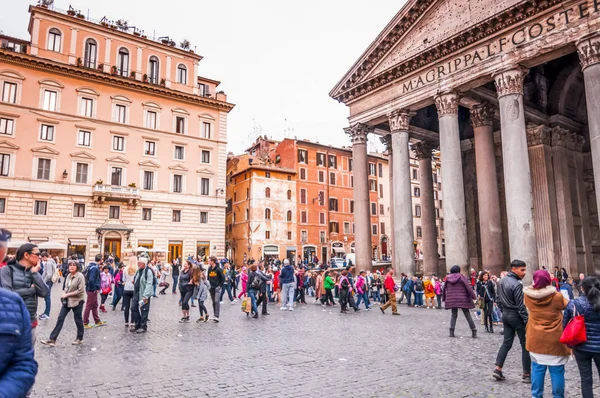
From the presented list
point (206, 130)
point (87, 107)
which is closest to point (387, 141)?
point (206, 130)

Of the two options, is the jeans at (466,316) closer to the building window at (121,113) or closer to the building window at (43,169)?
the building window at (43,169)

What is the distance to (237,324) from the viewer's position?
33.0 feet

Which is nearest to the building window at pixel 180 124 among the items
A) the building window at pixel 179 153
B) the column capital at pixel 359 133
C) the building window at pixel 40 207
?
the building window at pixel 179 153

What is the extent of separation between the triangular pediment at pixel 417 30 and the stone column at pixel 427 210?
5.85 metres

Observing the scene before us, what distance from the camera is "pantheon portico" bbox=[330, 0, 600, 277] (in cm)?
1289

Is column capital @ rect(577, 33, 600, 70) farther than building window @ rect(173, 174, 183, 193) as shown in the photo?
No

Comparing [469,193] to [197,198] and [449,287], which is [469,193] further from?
[197,198]

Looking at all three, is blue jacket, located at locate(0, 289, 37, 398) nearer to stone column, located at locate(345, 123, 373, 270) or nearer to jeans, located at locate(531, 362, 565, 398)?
jeans, located at locate(531, 362, 565, 398)

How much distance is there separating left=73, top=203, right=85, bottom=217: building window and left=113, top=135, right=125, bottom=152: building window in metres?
5.14

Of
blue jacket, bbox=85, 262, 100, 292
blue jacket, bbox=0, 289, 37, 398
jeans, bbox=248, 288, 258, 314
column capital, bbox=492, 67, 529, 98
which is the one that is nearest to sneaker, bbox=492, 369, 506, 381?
blue jacket, bbox=0, 289, 37, 398

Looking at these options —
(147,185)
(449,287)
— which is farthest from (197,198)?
(449,287)

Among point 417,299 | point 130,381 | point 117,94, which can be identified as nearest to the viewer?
point 130,381

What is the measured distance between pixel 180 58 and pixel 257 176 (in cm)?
1367

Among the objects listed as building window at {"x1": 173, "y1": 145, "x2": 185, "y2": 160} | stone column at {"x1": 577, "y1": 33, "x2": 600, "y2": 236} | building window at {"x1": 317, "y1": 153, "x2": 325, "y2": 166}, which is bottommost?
stone column at {"x1": 577, "y1": 33, "x2": 600, "y2": 236}
